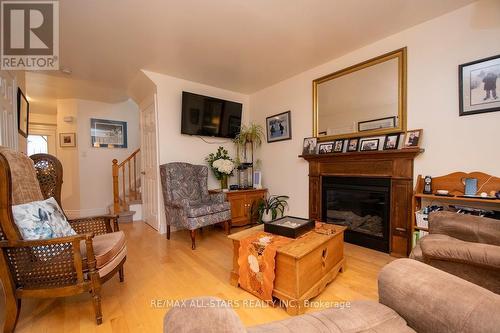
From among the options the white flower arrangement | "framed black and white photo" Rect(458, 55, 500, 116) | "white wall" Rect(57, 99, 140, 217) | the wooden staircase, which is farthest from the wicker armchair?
"white wall" Rect(57, 99, 140, 217)

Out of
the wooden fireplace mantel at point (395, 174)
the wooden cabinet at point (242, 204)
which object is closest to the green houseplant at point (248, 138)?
the wooden cabinet at point (242, 204)

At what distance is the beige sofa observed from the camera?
58 cm

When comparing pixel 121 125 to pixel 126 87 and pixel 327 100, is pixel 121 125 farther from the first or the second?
pixel 327 100

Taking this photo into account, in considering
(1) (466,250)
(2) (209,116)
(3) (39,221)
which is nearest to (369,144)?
(1) (466,250)

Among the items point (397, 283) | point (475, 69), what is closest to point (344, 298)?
point (397, 283)

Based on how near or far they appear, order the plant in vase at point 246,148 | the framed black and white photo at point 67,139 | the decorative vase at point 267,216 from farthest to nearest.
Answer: the framed black and white photo at point 67,139, the plant in vase at point 246,148, the decorative vase at point 267,216

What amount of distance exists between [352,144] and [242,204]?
1.84 metres

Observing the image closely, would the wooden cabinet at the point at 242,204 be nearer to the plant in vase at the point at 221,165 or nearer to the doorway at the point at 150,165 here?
the plant in vase at the point at 221,165

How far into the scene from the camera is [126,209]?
4219mm

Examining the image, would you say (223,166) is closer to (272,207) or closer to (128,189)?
(272,207)

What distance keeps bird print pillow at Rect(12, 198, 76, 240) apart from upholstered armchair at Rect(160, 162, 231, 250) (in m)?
1.25

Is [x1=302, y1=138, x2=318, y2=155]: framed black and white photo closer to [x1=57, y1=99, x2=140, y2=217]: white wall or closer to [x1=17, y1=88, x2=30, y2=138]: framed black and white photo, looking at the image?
[x1=17, y1=88, x2=30, y2=138]: framed black and white photo

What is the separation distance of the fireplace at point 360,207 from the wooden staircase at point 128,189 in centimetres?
340

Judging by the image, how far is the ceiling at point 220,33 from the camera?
6.38 feet
